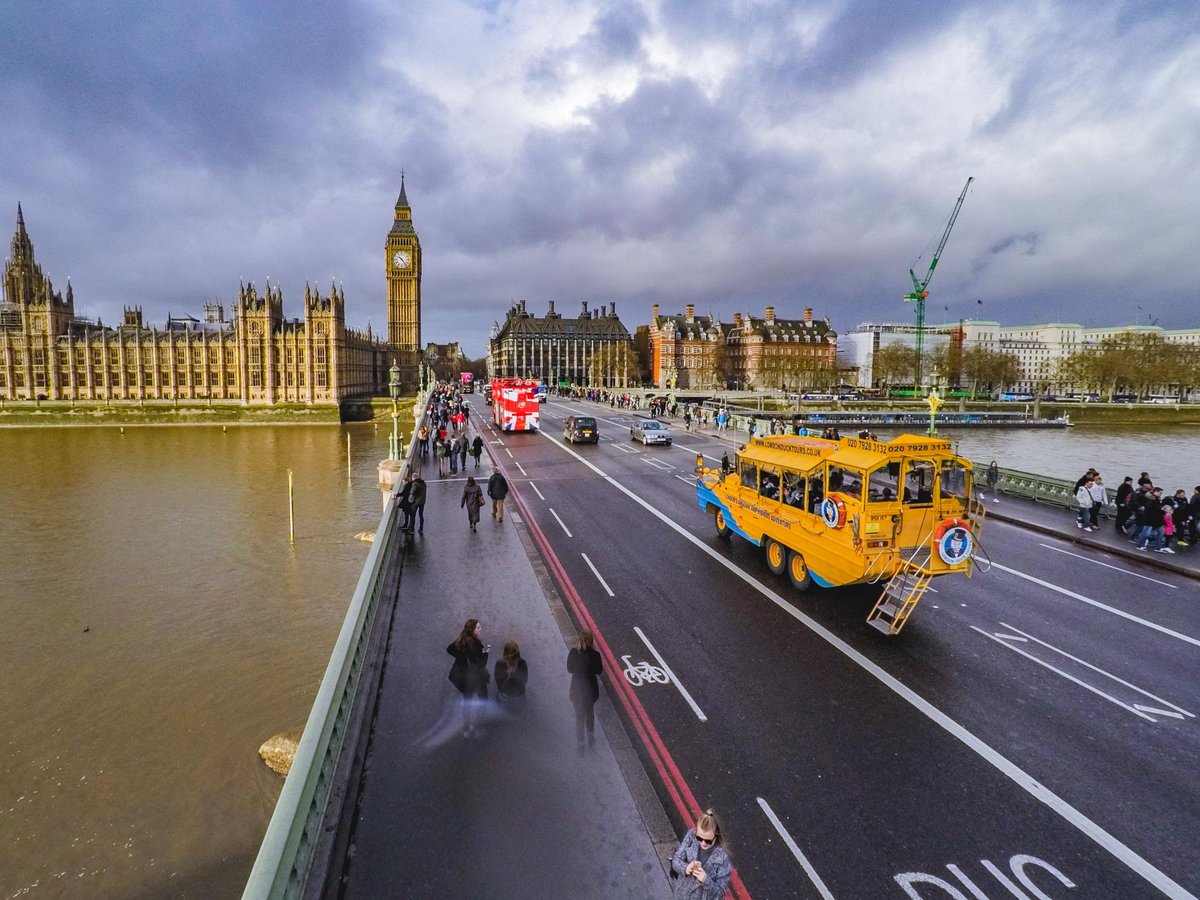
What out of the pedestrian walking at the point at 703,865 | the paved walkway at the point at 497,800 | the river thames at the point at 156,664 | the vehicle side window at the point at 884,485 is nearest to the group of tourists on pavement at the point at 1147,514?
the vehicle side window at the point at 884,485

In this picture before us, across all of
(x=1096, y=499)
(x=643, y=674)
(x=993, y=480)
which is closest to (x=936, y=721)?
(x=643, y=674)

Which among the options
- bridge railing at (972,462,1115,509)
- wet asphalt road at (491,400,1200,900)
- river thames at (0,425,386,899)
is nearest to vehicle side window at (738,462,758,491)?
wet asphalt road at (491,400,1200,900)

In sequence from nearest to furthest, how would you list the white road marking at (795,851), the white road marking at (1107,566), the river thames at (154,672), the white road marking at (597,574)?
the white road marking at (795,851)
the river thames at (154,672)
the white road marking at (597,574)
the white road marking at (1107,566)

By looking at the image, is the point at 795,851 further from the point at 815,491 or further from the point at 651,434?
the point at 651,434

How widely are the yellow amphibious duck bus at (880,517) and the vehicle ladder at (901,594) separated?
2 cm

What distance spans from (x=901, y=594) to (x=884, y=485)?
207 centimetres

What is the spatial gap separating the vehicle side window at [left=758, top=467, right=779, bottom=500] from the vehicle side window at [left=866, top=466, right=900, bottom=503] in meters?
2.45

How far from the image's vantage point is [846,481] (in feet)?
41.6

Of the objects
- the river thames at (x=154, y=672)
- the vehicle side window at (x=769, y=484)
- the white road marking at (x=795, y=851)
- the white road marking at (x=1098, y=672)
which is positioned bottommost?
the river thames at (x=154, y=672)

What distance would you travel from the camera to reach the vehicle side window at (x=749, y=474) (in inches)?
617

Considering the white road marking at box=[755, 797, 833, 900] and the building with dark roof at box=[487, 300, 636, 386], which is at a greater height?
the building with dark roof at box=[487, 300, 636, 386]

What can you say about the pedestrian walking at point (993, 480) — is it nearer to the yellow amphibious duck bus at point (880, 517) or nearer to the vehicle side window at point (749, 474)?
the yellow amphibious duck bus at point (880, 517)

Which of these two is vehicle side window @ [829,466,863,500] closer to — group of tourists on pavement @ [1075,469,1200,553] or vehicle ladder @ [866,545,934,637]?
vehicle ladder @ [866,545,934,637]

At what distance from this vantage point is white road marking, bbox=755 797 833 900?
6.07 metres
